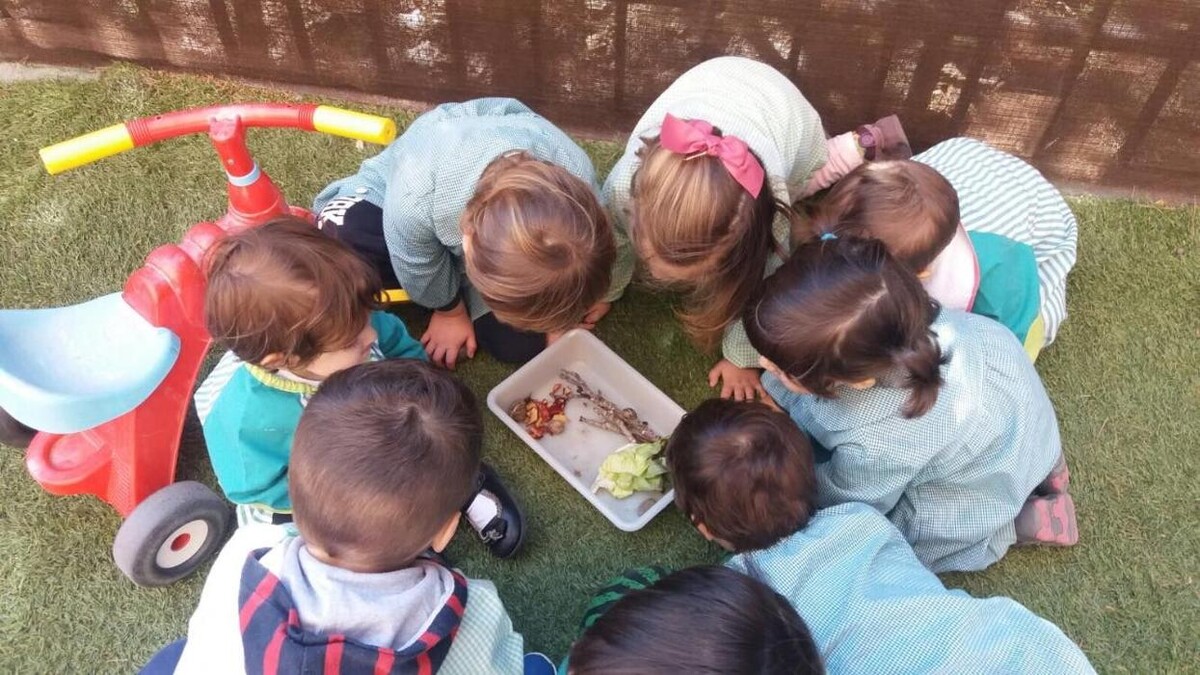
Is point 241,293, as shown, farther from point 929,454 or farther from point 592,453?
point 929,454

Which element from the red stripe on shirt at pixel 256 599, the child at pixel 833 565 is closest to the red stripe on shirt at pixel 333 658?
the red stripe on shirt at pixel 256 599

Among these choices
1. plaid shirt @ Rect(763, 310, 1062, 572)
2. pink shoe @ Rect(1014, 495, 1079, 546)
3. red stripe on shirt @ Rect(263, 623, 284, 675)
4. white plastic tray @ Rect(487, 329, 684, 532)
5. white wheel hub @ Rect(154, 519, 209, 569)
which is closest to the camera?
red stripe on shirt @ Rect(263, 623, 284, 675)

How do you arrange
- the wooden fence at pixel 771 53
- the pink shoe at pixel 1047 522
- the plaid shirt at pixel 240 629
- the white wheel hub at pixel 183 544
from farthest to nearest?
the wooden fence at pixel 771 53 < the pink shoe at pixel 1047 522 < the white wheel hub at pixel 183 544 < the plaid shirt at pixel 240 629

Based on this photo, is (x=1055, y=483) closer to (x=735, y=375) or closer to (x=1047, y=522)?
(x=1047, y=522)

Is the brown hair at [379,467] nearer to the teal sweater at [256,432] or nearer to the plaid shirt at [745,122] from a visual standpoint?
the teal sweater at [256,432]

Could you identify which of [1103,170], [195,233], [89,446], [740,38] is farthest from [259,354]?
[1103,170]

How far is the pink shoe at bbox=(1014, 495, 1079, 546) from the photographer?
183 cm

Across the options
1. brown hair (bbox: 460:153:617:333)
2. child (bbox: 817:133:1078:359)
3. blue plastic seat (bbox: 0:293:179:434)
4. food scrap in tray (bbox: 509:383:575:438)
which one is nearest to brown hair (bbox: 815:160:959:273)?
child (bbox: 817:133:1078:359)

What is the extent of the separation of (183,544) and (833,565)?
124 cm

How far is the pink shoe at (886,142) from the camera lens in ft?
7.23

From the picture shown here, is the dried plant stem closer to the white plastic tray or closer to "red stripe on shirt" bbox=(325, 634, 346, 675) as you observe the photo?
the white plastic tray

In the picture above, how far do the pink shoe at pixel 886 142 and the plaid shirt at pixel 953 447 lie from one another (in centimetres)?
61

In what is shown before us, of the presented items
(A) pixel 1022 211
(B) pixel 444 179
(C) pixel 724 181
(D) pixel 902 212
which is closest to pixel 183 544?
(B) pixel 444 179

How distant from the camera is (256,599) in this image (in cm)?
110
